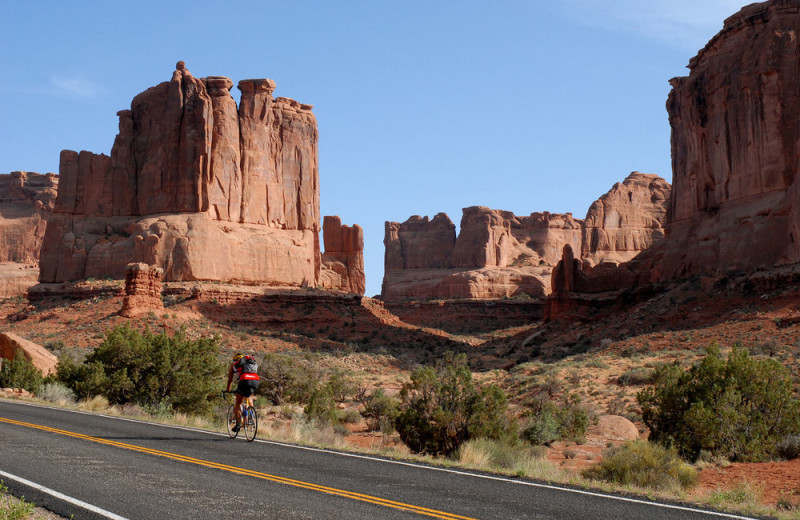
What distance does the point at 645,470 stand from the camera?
11.3m

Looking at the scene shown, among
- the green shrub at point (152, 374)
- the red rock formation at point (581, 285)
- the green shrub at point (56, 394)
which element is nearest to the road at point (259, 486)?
the green shrub at point (152, 374)

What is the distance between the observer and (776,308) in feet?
124

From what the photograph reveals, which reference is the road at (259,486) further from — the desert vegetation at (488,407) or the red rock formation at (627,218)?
the red rock formation at (627,218)

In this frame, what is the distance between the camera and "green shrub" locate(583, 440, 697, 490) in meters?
10.9

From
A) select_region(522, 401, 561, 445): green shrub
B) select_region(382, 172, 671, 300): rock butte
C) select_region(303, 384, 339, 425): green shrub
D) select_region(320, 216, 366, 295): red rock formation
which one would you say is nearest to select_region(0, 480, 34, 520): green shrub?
select_region(303, 384, 339, 425): green shrub

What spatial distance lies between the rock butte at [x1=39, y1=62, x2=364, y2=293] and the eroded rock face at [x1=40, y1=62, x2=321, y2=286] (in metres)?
0.08

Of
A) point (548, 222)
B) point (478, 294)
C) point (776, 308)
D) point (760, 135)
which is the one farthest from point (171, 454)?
point (548, 222)

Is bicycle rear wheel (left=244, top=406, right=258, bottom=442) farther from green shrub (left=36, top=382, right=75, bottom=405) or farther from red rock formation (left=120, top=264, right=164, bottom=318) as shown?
red rock formation (left=120, top=264, right=164, bottom=318)

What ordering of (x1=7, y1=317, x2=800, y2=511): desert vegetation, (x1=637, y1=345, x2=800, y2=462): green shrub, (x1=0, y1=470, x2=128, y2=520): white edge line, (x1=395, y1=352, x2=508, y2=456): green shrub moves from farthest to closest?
(x1=395, y1=352, x2=508, y2=456): green shrub → (x1=637, y1=345, x2=800, y2=462): green shrub → (x1=7, y1=317, x2=800, y2=511): desert vegetation → (x1=0, y1=470, x2=128, y2=520): white edge line

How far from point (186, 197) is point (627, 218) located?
70555 millimetres

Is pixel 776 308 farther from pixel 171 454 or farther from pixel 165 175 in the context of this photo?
pixel 165 175

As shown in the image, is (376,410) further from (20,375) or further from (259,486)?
(259,486)

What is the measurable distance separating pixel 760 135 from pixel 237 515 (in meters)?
49.2

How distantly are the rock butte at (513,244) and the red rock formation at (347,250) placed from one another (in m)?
27.4
